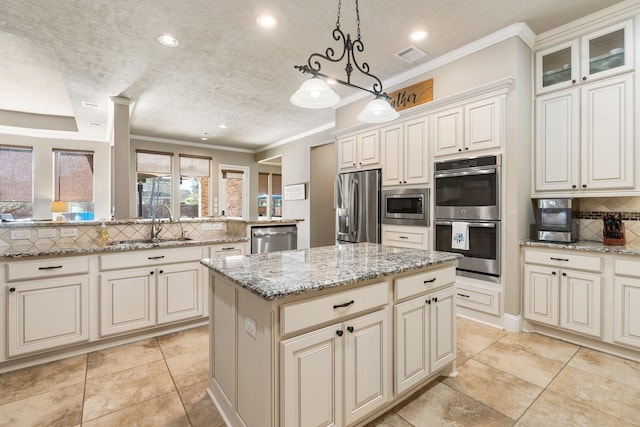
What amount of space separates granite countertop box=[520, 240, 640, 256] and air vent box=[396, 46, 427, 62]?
2.19 metres

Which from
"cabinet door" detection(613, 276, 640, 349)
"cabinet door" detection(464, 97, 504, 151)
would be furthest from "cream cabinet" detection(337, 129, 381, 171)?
"cabinet door" detection(613, 276, 640, 349)

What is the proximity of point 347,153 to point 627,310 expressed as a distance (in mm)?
3324

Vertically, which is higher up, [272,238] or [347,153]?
[347,153]

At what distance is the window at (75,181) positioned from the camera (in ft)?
20.7

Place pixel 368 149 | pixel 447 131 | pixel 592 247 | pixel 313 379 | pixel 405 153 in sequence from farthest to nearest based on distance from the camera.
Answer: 1. pixel 368 149
2. pixel 405 153
3. pixel 447 131
4. pixel 592 247
5. pixel 313 379

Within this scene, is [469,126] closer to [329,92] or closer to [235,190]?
[329,92]

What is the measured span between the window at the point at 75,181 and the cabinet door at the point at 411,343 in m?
6.98

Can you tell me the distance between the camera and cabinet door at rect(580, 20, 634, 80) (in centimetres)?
254

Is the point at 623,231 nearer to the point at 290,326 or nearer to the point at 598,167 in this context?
the point at 598,167

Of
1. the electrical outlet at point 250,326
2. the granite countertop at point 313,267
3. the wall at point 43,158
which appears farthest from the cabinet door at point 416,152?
the wall at point 43,158

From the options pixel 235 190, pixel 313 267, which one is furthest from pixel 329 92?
pixel 235 190

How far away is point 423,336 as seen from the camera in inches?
73.3

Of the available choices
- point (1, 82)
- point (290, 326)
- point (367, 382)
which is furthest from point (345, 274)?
point (1, 82)

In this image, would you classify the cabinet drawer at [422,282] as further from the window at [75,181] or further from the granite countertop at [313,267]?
the window at [75,181]
